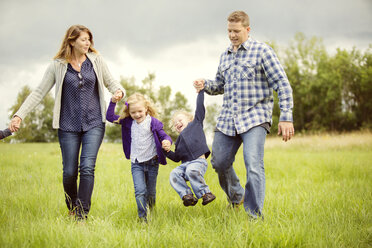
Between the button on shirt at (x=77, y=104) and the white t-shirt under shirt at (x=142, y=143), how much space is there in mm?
501

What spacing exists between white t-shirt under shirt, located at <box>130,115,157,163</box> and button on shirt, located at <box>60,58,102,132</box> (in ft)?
1.64

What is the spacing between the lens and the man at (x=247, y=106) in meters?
3.57

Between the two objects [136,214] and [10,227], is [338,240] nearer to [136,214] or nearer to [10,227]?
[136,214]

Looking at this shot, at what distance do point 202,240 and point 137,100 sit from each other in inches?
76.4

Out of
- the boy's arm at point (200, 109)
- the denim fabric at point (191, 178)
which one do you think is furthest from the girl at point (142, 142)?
the boy's arm at point (200, 109)

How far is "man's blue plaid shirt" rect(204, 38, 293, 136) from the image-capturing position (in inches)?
143

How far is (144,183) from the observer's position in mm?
4020

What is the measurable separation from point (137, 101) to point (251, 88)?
4.74 ft

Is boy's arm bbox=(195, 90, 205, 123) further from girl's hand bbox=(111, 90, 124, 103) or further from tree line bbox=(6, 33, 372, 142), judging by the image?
tree line bbox=(6, 33, 372, 142)

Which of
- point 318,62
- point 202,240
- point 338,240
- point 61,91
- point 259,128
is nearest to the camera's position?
point 202,240

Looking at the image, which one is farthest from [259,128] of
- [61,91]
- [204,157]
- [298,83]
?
[298,83]

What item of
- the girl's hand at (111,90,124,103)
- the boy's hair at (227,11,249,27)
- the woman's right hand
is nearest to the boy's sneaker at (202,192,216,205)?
the girl's hand at (111,90,124,103)

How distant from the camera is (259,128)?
143 inches

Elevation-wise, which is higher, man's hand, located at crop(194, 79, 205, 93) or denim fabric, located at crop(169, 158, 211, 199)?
man's hand, located at crop(194, 79, 205, 93)
